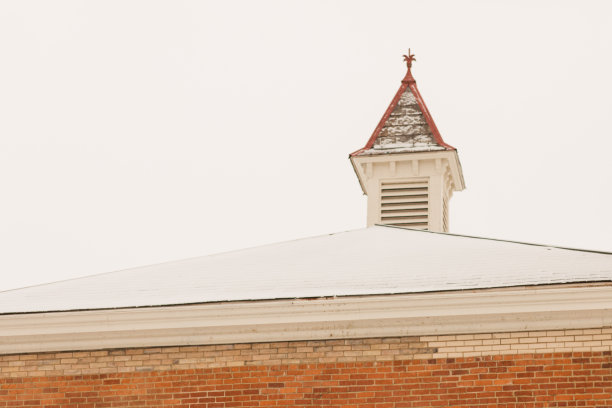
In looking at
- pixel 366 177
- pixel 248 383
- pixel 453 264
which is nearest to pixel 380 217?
pixel 366 177

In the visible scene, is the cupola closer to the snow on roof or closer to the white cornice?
the snow on roof

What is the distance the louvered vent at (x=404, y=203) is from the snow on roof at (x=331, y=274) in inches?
176

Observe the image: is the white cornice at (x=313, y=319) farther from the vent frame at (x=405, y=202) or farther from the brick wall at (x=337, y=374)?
the vent frame at (x=405, y=202)

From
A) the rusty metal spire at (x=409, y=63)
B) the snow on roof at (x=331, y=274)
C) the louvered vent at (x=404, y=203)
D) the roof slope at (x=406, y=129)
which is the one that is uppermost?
the rusty metal spire at (x=409, y=63)

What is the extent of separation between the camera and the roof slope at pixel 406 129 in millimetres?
18547

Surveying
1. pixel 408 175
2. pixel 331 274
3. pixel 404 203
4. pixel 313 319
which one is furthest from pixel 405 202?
pixel 313 319

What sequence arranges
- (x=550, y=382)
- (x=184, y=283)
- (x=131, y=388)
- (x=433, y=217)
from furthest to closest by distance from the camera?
(x=433, y=217)
(x=184, y=283)
(x=131, y=388)
(x=550, y=382)

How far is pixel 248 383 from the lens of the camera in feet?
34.6

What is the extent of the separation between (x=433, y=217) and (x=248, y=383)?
318 inches

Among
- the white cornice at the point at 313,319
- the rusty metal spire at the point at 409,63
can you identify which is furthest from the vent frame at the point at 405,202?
the white cornice at the point at 313,319

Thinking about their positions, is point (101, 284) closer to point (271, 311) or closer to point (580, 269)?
point (271, 311)

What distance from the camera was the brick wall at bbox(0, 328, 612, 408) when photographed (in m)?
10.0

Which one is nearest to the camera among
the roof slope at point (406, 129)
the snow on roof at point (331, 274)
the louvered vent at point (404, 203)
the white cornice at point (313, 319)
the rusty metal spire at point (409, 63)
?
the white cornice at point (313, 319)

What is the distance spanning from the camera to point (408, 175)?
1836cm
